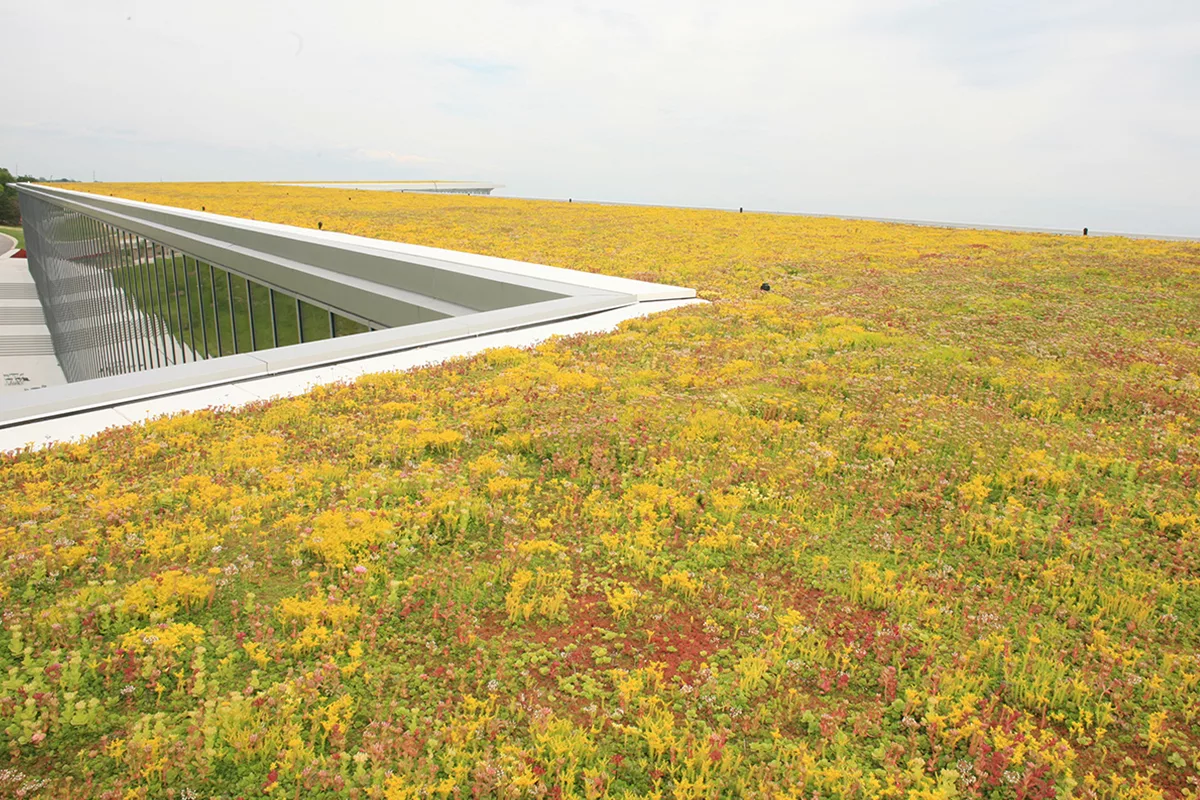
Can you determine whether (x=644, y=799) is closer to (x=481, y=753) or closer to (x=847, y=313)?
(x=481, y=753)

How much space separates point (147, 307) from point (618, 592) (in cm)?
3685

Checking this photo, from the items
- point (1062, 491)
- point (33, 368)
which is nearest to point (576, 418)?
point (1062, 491)

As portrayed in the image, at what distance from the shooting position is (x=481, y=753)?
376 centimetres

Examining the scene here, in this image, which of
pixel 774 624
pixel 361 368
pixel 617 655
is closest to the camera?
pixel 617 655

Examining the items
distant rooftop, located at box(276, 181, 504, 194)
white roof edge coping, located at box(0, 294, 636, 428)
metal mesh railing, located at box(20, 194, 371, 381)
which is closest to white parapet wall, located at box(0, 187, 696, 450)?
white roof edge coping, located at box(0, 294, 636, 428)

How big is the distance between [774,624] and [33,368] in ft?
249

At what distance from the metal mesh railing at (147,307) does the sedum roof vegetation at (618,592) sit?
1127cm

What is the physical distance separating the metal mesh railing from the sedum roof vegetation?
37.0ft

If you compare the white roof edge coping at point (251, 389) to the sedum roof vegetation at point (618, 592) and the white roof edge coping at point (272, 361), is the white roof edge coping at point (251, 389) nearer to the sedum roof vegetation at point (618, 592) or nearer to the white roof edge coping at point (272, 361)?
the white roof edge coping at point (272, 361)

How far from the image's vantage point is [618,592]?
5.27 meters

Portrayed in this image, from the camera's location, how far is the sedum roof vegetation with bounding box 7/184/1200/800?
3791mm

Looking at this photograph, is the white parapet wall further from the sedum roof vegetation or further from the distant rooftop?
the distant rooftop

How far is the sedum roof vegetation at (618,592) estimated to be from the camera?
3791 millimetres

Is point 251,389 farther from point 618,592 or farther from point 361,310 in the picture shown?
point 361,310
